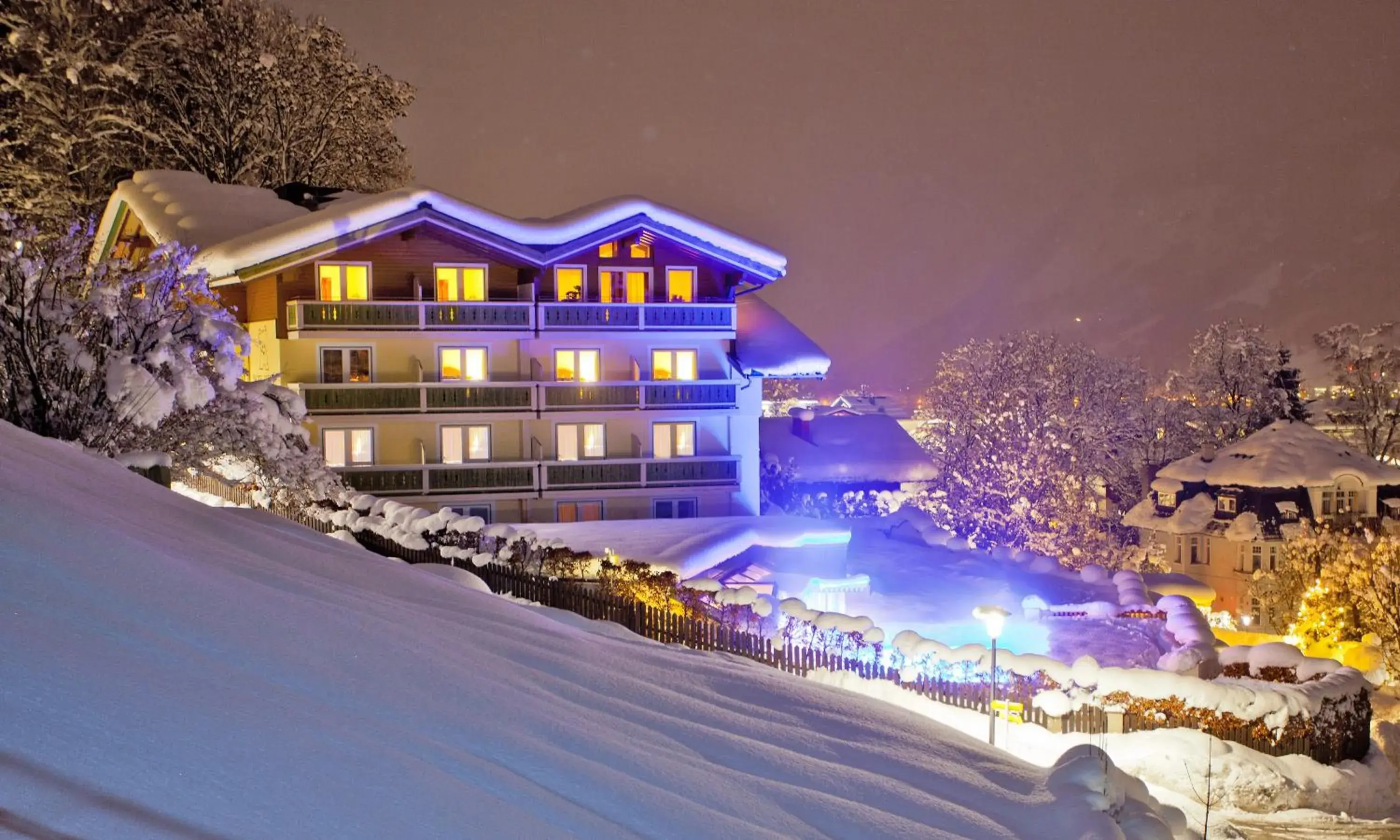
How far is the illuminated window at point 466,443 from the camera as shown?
105 ft

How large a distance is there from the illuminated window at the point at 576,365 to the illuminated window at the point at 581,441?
133 centimetres

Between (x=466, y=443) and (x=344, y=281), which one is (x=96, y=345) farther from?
(x=466, y=443)

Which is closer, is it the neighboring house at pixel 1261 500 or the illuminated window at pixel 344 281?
the illuminated window at pixel 344 281

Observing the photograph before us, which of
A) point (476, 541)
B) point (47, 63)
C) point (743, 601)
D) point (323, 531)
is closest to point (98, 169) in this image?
point (47, 63)

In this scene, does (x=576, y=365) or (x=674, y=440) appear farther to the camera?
(x=674, y=440)

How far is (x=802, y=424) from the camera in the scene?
4900cm

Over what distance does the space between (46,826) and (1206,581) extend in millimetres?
55103

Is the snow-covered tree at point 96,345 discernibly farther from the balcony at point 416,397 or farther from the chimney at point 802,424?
the chimney at point 802,424

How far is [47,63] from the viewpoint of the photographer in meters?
34.0

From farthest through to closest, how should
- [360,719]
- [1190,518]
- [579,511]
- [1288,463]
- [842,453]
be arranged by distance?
[1190,518]
[1288,463]
[842,453]
[579,511]
[360,719]

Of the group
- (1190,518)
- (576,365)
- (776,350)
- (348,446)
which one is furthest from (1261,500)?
(348,446)

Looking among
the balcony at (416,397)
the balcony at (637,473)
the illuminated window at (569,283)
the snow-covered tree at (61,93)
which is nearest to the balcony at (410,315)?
the illuminated window at (569,283)

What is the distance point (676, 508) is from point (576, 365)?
5183 mm

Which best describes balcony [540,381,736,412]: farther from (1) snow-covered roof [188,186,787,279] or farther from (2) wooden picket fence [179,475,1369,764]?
(2) wooden picket fence [179,475,1369,764]
